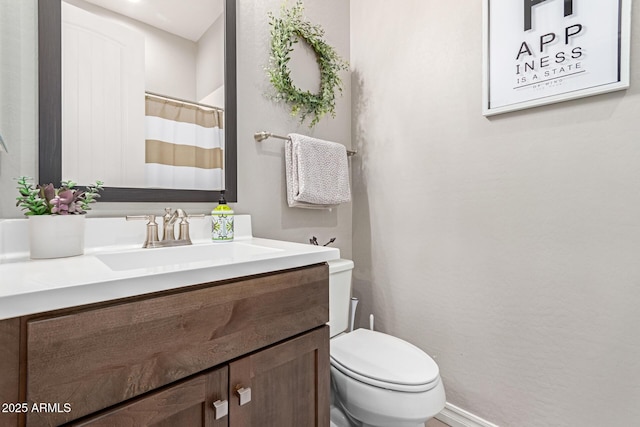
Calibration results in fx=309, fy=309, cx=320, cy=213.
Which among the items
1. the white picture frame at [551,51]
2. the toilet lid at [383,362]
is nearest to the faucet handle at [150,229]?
the toilet lid at [383,362]

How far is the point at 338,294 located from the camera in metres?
1.38

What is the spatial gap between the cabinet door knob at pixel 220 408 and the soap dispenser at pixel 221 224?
2.02 ft

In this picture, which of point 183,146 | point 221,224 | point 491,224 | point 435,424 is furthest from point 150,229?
point 435,424

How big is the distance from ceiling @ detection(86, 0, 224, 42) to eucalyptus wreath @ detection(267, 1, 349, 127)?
296mm

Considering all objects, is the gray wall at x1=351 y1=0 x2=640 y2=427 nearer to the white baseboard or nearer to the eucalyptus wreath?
the white baseboard

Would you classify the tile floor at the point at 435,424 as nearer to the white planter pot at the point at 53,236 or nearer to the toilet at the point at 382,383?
the toilet at the point at 382,383

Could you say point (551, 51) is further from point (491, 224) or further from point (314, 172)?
point (314, 172)

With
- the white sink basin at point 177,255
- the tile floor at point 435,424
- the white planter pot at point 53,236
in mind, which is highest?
the white planter pot at point 53,236

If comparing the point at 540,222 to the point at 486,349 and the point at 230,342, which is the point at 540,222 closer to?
the point at 486,349

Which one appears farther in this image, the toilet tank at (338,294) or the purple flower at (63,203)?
the toilet tank at (338,294)

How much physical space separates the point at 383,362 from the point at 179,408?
0.75 meters

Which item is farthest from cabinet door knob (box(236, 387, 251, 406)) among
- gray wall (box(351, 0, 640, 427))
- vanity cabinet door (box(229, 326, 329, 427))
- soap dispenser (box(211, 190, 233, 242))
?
gray wall (box(351, 0, 640, 427))

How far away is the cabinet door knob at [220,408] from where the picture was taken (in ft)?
2.24

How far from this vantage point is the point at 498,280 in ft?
4.30
